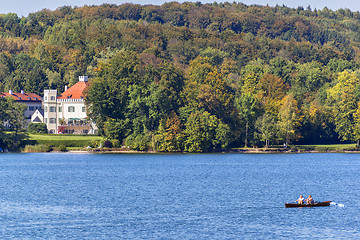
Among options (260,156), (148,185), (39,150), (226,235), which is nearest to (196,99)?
(260,156)

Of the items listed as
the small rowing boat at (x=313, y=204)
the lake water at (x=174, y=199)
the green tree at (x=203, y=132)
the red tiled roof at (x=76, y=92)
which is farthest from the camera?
the red tiled roof at (x=76, y=92)

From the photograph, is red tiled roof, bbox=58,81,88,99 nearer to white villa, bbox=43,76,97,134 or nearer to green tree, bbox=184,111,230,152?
white villa, bbox=43,76,97,134

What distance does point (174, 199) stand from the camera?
183 ft

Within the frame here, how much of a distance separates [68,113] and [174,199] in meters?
88.6

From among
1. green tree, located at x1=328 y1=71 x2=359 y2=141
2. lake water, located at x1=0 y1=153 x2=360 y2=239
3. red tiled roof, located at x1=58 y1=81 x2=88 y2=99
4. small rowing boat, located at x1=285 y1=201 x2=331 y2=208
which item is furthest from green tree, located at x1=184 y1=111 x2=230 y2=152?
small rowing boat, located at x1=285 y1=201 x2=331 y2=208

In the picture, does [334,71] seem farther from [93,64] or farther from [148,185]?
[148,185]

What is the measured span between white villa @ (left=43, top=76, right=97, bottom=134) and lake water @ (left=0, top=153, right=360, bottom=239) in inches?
1581

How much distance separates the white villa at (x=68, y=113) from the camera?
13675 centimetres

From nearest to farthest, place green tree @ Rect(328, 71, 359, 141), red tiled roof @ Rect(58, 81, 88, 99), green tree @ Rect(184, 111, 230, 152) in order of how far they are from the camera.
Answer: green tree @ Rect(184, 111, 230, 152) → green tree @ Rect(328, 71, 359, 141) → red tiled roof @ Rect(58, 81, 88, 99)

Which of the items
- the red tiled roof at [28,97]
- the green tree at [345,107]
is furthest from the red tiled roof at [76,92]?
the green tree at [345,107]

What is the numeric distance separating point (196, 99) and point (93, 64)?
180ft

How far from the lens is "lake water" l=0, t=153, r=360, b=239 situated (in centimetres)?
4284

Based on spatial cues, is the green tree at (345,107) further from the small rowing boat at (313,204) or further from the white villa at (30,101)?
the white villa at (30,101)

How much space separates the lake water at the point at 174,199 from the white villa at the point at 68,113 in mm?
40152
